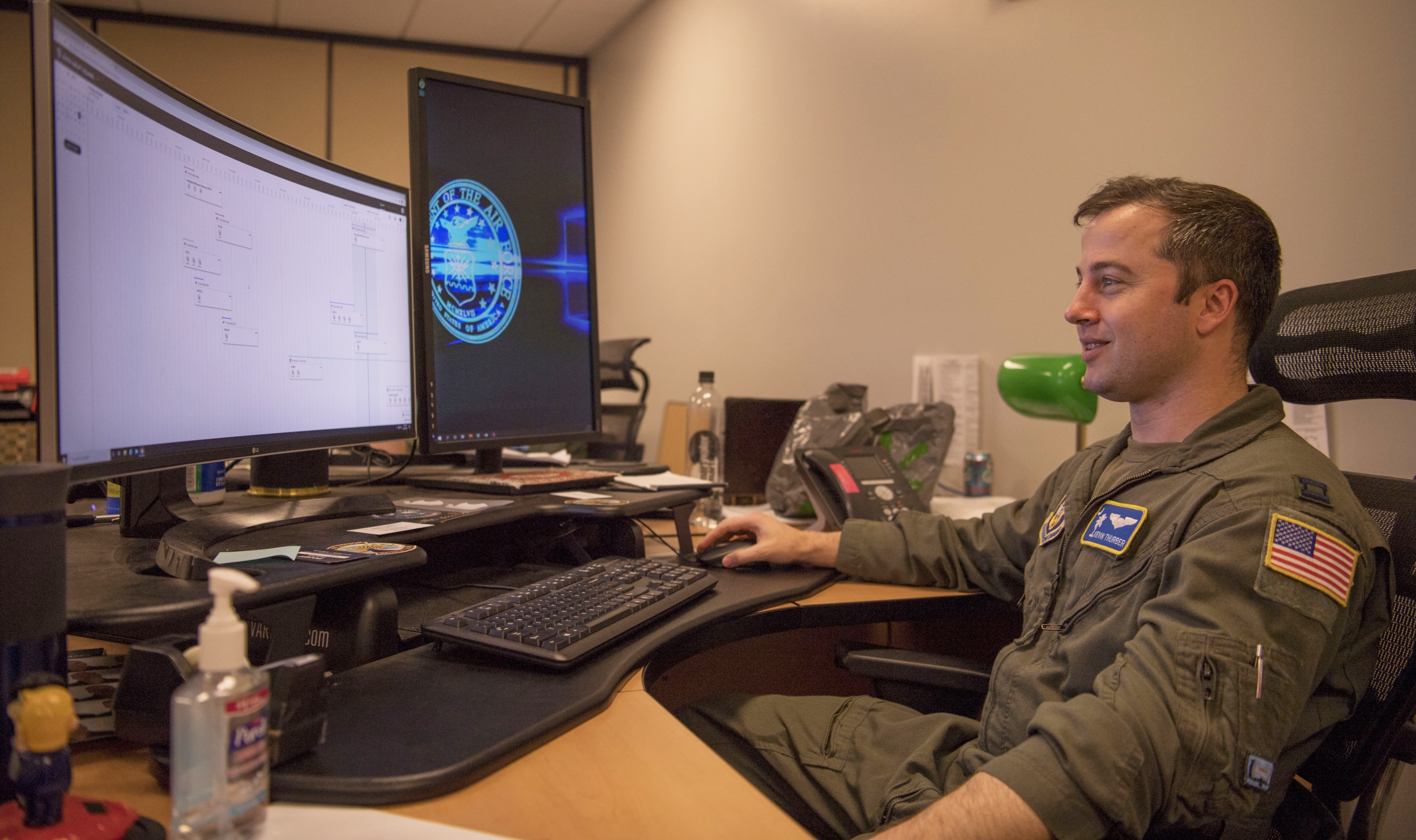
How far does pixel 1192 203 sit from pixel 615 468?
1067mm

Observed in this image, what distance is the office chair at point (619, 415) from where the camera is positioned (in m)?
2.71

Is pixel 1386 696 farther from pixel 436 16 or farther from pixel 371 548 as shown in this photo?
pixel 436 16

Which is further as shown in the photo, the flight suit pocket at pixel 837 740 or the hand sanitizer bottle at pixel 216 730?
the flight suit pocket at pixel 837 740

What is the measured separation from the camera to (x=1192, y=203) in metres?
1.05

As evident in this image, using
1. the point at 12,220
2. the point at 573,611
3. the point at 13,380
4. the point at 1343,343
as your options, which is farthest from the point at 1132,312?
the point at 12,220

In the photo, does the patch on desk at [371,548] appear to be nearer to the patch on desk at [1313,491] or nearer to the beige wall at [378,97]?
the patch on desk at [1313,491]

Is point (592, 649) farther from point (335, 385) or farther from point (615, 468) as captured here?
point (615, 468)

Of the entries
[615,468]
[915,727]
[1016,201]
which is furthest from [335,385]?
[1016,201]

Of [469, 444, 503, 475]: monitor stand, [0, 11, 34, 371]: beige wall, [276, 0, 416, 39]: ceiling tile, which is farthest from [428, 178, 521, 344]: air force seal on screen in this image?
[0, 11, 34, 371]: beige wall

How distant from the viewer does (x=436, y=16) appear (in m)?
4.20

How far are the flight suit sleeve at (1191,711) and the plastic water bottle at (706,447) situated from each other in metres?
0.87

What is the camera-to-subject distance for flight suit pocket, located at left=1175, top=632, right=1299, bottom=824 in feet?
2.45

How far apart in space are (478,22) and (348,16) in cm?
64

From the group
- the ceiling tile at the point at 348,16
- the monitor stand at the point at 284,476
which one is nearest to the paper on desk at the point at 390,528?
the monitor stand at the point at 284,476
